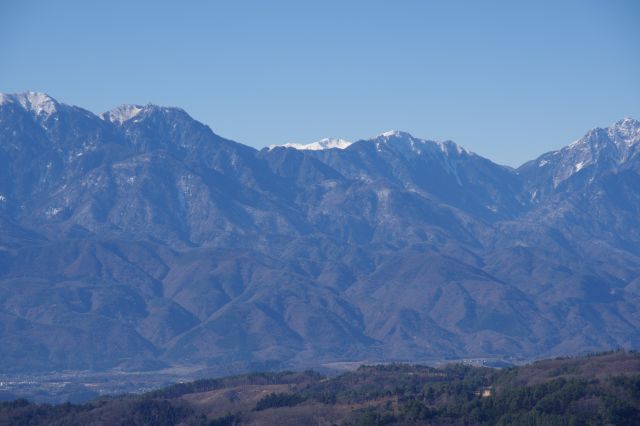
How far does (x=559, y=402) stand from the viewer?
194 m

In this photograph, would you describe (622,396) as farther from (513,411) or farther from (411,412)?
(411,412)

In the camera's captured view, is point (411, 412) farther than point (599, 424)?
A: Yes

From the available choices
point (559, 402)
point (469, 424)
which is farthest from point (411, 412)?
point (559, 402)

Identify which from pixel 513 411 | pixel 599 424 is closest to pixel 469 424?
pixel 513 411

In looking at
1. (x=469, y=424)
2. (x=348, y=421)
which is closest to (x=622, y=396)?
(x=469, y=424)

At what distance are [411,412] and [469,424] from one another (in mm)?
9038

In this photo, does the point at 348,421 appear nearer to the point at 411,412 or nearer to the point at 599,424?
the point at 411,412

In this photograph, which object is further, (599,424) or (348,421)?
(348,421)

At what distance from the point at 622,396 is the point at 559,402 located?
375 inches

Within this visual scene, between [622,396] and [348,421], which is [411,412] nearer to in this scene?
[348,421]

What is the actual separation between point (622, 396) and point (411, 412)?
3069 cm

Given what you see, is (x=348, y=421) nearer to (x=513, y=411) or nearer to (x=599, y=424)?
(x=513, y=411)

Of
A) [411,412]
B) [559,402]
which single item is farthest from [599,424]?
[411,412]

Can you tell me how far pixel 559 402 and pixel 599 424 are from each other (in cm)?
1217
